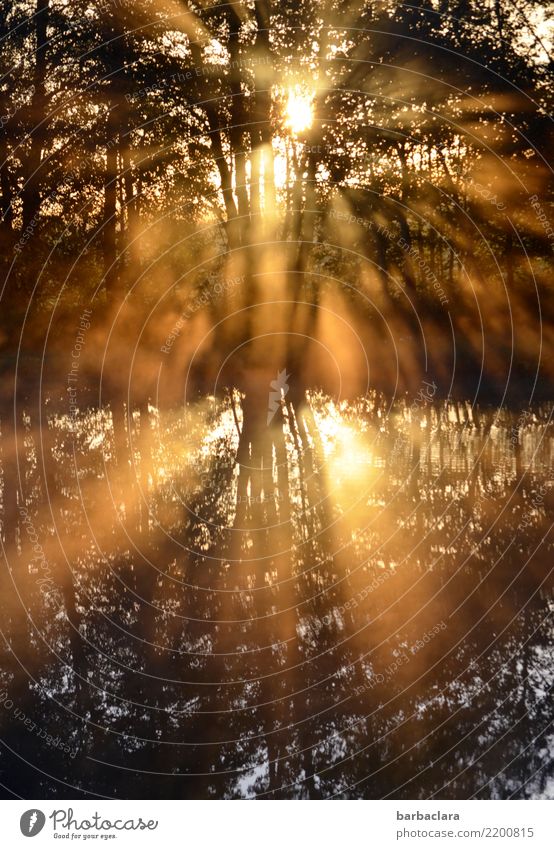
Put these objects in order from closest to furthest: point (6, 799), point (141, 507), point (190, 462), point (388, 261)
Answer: point (6, 799)
point (141, 507)
point (190, 462)
point (388, 261)

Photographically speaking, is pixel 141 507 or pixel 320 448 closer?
pixel 141 507

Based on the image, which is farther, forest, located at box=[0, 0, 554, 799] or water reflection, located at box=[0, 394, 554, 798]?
forest, located at box=[0, 0, 554, 799]

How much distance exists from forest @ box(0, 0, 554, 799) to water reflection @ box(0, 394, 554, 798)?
0.02 m

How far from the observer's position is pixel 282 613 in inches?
232

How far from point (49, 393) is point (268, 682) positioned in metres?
8.34

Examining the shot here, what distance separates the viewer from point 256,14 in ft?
31.1

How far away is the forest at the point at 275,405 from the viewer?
4895 millimetres

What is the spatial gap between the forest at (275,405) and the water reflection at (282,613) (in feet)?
0.08

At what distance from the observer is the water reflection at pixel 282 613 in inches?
183

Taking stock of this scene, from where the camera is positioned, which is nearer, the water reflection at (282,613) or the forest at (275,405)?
the water reflection at (282,613)

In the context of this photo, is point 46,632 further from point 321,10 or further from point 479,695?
point 321,10

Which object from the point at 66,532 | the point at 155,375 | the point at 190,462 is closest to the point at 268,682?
the point at 66,532

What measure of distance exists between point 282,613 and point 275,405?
471 centimetres

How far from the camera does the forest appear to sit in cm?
489
